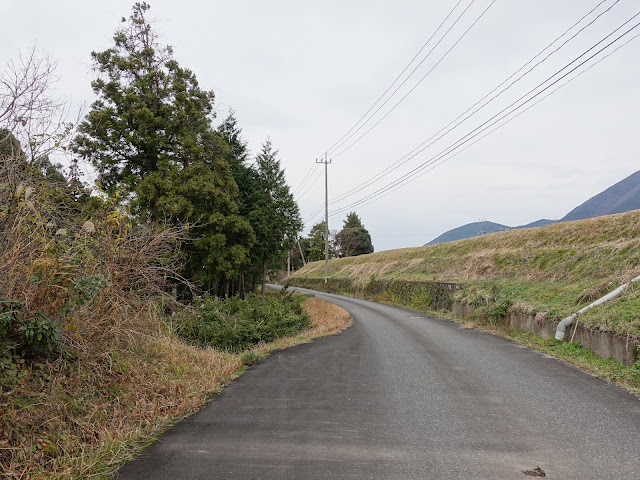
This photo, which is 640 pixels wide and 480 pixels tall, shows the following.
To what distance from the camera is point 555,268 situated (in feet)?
50.0

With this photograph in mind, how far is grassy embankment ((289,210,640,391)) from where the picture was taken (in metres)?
8.76

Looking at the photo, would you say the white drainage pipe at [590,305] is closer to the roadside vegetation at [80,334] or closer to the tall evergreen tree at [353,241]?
the roadside vegetation at [80,334]

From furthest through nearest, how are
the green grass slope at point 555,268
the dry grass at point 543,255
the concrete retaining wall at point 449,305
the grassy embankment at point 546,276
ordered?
the dry grass at point 543,255 → the green grass slope at point 555,268 → the grassy embankment at point 546,276 → the concrete retaining wall at point 449,305

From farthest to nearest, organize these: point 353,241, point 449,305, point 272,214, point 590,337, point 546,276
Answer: point 353,241 < point 272,214 < point 449,305 < point 546,276 < point 590,337

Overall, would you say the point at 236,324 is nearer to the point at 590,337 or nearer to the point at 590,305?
the point at 590,337

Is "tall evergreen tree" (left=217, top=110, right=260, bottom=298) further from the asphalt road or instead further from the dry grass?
the asphalt road

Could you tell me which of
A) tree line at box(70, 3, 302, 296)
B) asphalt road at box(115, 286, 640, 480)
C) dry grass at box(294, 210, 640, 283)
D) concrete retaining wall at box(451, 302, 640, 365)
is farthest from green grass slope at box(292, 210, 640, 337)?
tree line at box(70, 3, 302, 296)

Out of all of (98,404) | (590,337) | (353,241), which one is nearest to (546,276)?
(590,337)

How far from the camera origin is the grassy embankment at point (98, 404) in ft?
13.0

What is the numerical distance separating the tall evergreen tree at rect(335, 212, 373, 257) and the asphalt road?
210 ft

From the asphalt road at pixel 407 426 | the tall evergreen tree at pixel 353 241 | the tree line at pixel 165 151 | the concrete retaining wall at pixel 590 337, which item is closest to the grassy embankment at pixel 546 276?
the concrete retaining wall at pixel 590 337

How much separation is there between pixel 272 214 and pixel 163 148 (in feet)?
25.2

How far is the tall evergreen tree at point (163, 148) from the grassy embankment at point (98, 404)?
455 inches

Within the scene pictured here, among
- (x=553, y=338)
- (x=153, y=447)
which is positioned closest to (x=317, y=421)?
(x=153, y=447)
